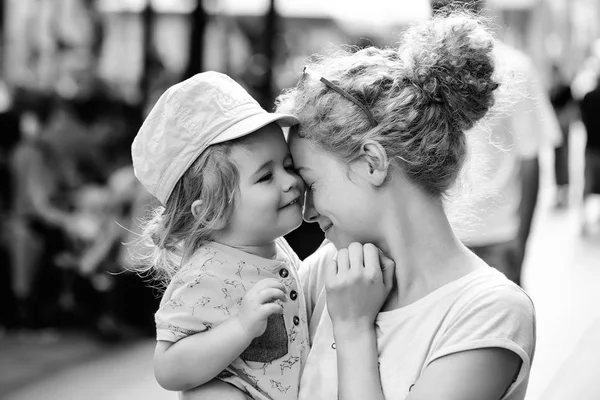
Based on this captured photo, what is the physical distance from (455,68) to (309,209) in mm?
384

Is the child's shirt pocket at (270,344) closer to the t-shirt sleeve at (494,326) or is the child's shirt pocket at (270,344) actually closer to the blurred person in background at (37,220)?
the t-shirt sleeve at (494,326)

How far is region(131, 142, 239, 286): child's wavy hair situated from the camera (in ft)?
5.18

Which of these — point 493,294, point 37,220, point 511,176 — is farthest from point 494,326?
point 37,220

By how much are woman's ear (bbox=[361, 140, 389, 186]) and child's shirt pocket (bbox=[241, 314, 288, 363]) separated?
0.35 meters

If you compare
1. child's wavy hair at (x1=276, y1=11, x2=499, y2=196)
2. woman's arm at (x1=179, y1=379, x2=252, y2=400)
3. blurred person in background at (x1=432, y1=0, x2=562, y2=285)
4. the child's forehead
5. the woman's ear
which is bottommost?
blurred person in background at (x1=432, y1=0, x2=562, y2=285)

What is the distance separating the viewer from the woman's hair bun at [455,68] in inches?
58.1

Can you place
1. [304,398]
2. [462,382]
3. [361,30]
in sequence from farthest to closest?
[361,30] < [304,398] < [462,382]

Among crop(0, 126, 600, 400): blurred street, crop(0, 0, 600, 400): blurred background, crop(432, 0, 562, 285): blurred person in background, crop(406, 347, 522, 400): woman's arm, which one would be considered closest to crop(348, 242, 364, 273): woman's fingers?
crop(406, 347, 522, 400): woman's arm

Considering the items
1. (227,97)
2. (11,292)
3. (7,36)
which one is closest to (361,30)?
(7,36)

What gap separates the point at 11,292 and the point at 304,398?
13.8 ft

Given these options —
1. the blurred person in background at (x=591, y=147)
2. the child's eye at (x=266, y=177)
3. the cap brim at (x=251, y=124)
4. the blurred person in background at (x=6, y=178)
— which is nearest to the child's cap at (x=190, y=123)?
the cap brim at (x=251, y=124)

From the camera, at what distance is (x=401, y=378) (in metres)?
1.40

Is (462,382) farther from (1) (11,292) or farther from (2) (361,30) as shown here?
(2) (361,30)

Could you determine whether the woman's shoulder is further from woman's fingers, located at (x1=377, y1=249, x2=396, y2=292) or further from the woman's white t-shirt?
woman's fingers, located at (x1=377, y1=249, x2=396, y2=292)
